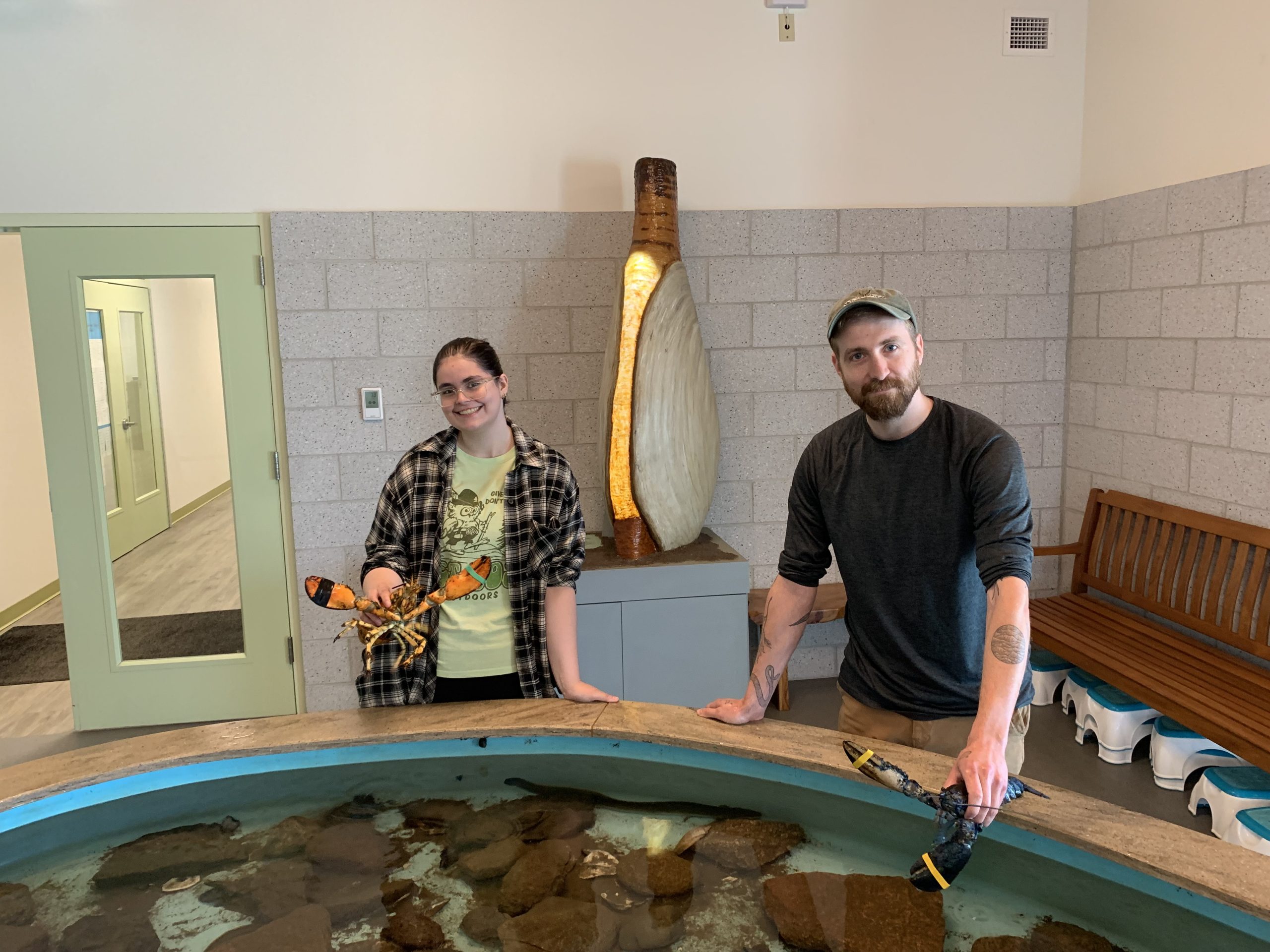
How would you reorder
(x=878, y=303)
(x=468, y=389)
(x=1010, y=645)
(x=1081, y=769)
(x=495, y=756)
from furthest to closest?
(x=1081, y=769) < (x=468, y=389) < (x=495, y=756) < (x=878, y=303) < (x=1010, y=645)

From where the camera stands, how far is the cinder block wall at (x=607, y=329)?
11.4 feet

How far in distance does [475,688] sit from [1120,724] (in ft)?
7.28

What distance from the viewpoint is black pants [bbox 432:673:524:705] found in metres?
1.92

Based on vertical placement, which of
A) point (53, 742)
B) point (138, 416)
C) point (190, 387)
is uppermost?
point (190, 387)

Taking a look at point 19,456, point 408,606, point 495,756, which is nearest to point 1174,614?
point 495,756

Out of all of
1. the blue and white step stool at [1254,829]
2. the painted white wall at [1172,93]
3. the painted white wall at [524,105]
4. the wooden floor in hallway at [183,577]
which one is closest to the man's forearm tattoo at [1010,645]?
the blue and white step stool at [1254,829]

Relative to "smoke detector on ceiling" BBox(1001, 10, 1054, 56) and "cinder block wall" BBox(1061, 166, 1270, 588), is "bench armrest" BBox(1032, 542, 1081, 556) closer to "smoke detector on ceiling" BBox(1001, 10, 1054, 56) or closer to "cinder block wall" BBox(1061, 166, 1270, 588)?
"cinder block wall" BBox(1061, 166, 1270, 588)

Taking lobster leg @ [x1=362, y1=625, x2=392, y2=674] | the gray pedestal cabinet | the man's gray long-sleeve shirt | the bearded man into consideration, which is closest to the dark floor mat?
the gray pedestal cabinet

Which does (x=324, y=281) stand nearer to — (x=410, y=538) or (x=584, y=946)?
(x=410, y=538)

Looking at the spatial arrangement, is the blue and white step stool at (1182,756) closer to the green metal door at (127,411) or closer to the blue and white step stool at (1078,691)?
the blue and white step stool at (1078,691)

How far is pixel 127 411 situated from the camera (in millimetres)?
3566

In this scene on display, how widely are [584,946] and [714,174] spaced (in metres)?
2.99

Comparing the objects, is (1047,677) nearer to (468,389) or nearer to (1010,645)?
(1010,645)

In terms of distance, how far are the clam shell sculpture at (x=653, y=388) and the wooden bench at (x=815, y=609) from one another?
0.40 m
